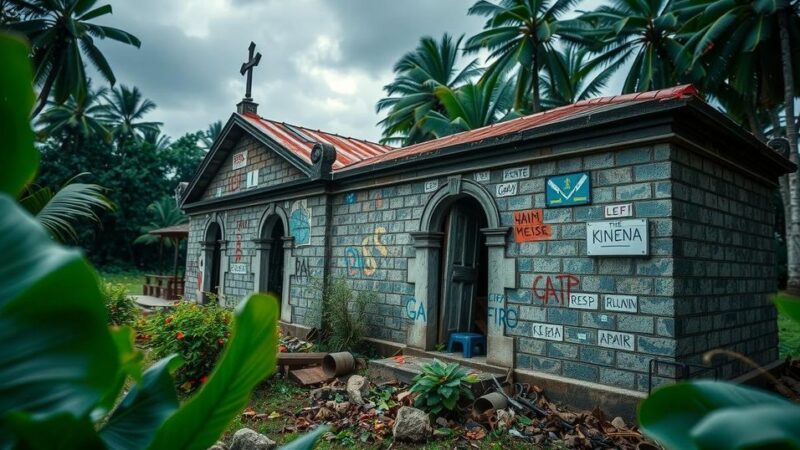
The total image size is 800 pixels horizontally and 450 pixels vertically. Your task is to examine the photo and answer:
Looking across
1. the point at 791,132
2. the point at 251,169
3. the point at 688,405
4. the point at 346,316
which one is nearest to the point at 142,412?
the point at 688,405

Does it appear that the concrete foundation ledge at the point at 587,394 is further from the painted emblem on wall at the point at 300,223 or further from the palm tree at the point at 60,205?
the palm tree at the point at 60,205

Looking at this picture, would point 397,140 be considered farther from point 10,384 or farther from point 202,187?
point 10,384

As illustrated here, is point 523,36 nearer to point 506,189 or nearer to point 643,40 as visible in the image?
point 643,40

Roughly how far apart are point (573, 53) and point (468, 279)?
18.5 m

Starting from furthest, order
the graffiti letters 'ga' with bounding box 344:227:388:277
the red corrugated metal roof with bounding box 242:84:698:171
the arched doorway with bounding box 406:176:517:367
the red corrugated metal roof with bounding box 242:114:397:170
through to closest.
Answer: the red corrugated metal roof with bounding box 242:114:397:170 < the red corrugated metal roof with bounding box 242:84:698:171 < the graffiti letters 'ga' with bounding box 344:227:388:277 < the arched doorway with bounding box 406:176:517:367

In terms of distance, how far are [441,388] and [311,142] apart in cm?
748

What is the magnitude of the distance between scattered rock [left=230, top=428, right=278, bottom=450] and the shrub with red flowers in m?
2.22

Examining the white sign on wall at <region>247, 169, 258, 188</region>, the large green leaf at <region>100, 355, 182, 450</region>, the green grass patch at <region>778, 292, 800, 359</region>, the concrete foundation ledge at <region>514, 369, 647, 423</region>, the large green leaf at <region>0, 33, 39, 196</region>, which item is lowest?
the green grass patch at <region>778, 292, 800, 359</region>

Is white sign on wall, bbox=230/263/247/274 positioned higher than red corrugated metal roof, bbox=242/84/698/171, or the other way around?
red corrugated metal roof, bbox=242/84/698/171

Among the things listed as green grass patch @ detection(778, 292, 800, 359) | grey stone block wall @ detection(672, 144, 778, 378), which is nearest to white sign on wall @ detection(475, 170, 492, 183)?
grey stone block wall @ detection(672, 144, 778, 378)

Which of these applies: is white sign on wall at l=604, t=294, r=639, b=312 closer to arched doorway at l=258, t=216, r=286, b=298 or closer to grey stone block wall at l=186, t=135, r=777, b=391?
grey stone block wall at l=186, t=135, r=777, b=391

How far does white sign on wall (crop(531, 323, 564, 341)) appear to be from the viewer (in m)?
5.75

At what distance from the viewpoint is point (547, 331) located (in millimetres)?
5855

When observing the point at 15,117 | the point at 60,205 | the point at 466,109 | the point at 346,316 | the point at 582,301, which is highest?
the point at 466,109
